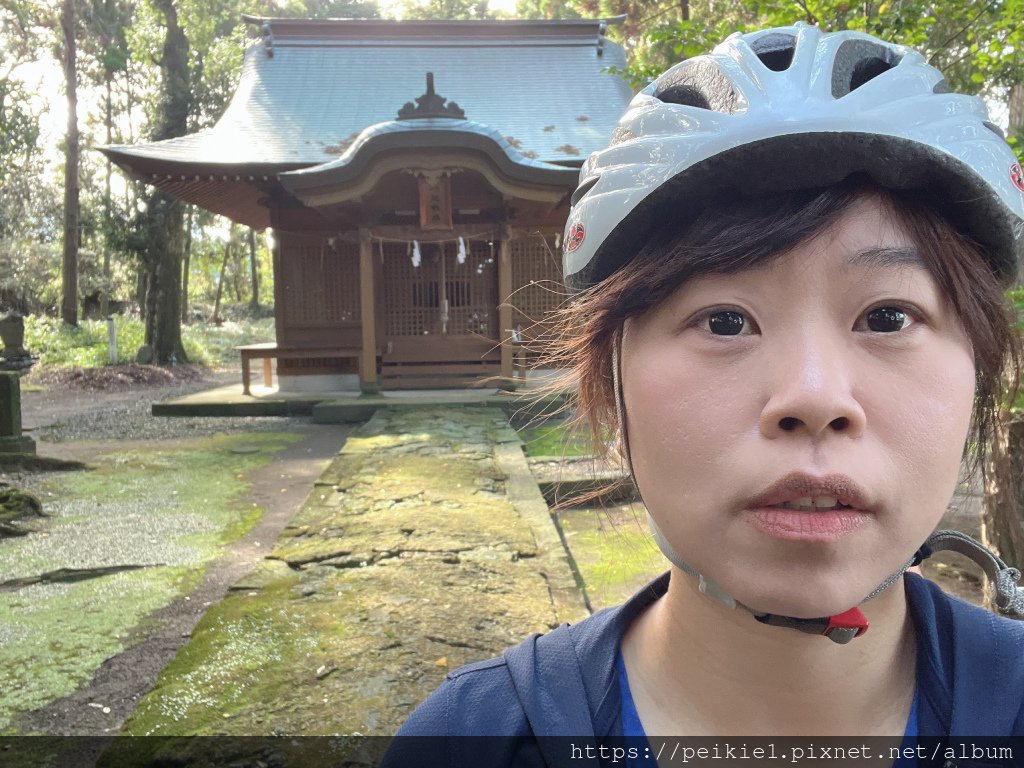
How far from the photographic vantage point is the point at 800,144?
2.88ft

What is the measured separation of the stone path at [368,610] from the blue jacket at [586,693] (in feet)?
4.02

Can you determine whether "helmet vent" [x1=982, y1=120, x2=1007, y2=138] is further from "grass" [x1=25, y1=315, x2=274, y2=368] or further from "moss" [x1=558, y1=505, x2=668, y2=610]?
"grass" [x1=25, y1=315, x2=274, y2=368]

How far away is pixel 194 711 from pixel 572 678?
1677mm

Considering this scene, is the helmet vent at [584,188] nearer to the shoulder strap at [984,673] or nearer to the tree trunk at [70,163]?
the shoulder strap at [984,673]

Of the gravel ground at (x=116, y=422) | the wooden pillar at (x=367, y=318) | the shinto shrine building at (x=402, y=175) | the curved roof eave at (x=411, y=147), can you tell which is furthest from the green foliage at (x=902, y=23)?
the gravel ground at (x=116, y=422)

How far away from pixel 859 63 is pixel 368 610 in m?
2.66

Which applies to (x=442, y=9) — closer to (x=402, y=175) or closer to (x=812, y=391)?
(x=402, y=175)

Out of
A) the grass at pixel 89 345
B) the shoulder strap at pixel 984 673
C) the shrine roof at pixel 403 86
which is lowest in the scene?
the grass at pixel 89 345

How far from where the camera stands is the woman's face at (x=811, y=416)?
2.62 ft

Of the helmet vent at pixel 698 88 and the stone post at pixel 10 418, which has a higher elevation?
the helmet vent at pixel 698 88

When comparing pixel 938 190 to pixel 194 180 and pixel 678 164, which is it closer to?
pixel 678 164

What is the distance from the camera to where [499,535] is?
4035 millimetres

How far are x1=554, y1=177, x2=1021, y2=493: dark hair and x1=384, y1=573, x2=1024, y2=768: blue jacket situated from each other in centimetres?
38

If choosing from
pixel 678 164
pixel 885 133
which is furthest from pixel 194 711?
pixel 885 133
